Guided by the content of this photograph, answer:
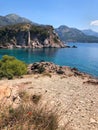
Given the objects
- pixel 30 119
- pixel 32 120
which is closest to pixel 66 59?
pixel 32 120

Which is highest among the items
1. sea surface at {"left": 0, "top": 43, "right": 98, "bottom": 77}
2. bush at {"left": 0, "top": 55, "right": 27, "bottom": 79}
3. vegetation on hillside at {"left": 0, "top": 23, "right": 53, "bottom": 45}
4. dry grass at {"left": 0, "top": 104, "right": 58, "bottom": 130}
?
dry grass at {"left": 0, "top": 104, "right": 58, "bottom": 130}

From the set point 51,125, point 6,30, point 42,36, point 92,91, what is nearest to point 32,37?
point 42,36

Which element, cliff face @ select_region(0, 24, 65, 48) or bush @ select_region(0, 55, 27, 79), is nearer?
bush @ select_region(0, 55, 27, 79)

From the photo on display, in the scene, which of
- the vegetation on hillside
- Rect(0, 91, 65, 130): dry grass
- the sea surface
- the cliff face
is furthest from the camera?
the vegetation on hillside

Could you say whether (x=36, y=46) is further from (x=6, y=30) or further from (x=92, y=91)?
(x=92, y=91)

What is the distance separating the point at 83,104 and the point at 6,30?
6395 inches

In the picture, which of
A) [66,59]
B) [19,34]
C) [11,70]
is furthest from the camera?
[19,34]

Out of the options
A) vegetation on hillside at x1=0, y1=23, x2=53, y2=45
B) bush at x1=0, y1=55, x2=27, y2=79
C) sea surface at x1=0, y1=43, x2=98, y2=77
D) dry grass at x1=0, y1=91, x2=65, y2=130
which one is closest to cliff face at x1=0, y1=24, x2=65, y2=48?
vegetation on hillside at x1=0, y1=23, x2=53, y2=45

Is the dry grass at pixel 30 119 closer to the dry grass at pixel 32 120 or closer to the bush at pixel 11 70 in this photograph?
the dry grass at pixel 32 120

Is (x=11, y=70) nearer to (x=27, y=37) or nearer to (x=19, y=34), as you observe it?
(x=27, y=37)

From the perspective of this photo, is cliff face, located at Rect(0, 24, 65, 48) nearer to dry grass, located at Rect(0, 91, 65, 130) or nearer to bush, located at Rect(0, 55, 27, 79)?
bush, located at Rect(0, 55, 27, 79)

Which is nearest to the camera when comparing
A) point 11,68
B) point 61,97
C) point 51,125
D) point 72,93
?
point 51,125

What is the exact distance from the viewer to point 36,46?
17025cm

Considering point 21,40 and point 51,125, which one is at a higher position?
point 51,125
